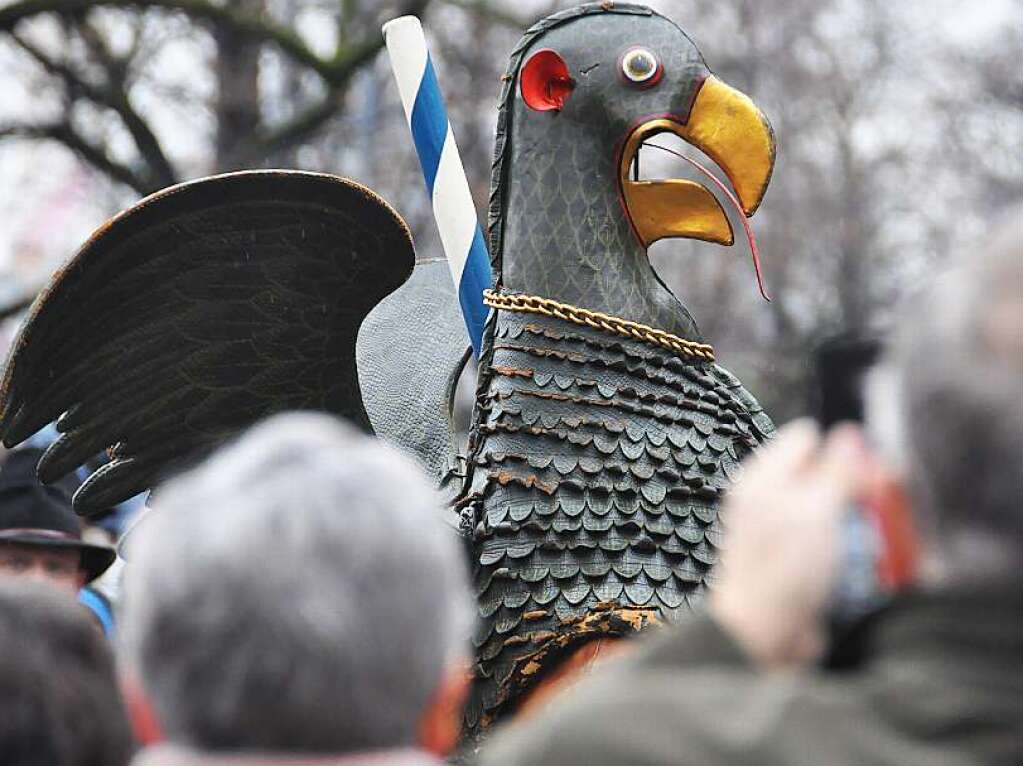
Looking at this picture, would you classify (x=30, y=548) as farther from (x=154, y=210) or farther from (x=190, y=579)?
(x=190, y=579)

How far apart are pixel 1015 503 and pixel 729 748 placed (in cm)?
28

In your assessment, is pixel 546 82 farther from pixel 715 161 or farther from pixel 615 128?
pixel 715 161

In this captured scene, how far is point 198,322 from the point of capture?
3.96m

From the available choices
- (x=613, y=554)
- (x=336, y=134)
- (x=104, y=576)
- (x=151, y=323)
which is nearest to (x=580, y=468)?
(x=613, y=554)

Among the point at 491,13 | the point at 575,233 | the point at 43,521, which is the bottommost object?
the point at 43,521

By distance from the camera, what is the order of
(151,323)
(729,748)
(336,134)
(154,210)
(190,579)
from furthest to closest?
(336,134), (151,323), (154,210), (190,579), (729,748)

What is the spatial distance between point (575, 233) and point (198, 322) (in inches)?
33.1

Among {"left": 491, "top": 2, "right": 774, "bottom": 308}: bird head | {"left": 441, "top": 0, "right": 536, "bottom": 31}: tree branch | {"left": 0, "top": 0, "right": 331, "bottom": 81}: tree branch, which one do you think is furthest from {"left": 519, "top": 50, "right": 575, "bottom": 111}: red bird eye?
{"left": 441, "top": 0, "right": 536, "bottom": 31}: tree branch

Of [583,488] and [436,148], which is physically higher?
[436,148]

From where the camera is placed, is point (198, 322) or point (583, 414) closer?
point (583, 414)

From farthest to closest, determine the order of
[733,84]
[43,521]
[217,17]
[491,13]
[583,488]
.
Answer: [733,84], [491,13], [217,17], [43,521], [583,488]

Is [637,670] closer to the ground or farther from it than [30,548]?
closer to the ground

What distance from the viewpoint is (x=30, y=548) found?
471 centimetres

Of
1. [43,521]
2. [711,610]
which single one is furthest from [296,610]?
[43,521]
